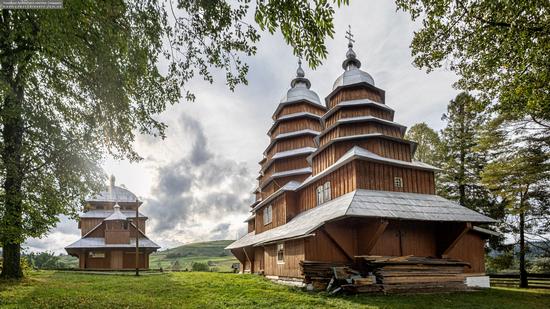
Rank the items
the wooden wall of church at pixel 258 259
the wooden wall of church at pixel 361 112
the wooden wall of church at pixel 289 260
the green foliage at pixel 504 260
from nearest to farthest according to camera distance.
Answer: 1. the wooden wall of church at pixel 289 260
2. the wooden wall of church at pixel 361 112
3. the wooden wall of church at pixel 258 259
4. the green foliage at pixel 504 260

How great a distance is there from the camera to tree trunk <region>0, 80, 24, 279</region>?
10.5 metres

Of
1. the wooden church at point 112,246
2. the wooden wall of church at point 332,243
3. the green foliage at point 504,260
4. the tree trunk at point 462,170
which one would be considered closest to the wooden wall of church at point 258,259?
the wooden wall of church at point 332,243

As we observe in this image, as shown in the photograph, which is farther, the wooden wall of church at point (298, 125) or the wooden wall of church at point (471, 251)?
the wooden wall of church at point (298, 125)

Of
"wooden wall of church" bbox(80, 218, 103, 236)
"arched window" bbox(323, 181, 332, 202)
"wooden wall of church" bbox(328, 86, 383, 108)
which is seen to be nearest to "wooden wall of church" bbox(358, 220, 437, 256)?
"arched window" bbox(323, 181, 332, 202)

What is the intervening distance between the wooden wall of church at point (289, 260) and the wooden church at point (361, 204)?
5 centimetres

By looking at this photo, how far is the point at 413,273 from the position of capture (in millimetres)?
15117

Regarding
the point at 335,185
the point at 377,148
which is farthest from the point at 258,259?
the point at 377,148

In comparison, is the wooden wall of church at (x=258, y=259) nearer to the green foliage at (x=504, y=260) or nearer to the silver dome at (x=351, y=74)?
the silver dome at (x=351, y=74)

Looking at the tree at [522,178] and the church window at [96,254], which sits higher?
the tree at [522,178]

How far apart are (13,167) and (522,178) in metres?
25.3

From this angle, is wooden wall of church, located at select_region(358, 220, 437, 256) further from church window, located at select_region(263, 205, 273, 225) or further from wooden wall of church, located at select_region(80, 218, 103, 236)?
wooden wall of church, located at select_region(80, 218, 103, 236)

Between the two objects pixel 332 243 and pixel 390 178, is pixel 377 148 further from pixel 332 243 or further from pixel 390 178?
pixel 332 243

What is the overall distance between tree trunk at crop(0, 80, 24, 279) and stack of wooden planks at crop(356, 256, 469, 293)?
44.7ft

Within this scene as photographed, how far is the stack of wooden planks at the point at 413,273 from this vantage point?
1459cm
